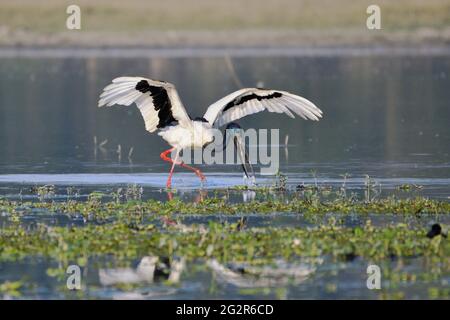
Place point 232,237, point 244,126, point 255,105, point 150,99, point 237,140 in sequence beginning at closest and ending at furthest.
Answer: point 232,237 < point 150,99 < point 255,105 < point 237,140 < point 244,126

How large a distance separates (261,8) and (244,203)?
43.0m

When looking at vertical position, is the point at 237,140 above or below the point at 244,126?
below

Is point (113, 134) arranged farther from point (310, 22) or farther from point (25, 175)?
point (310, 22)

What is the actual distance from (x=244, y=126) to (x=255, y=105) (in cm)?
969

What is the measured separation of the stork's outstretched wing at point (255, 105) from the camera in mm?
16484

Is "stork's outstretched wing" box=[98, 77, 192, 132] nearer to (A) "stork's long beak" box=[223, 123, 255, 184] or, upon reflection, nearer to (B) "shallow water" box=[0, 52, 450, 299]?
(B) "shallow water" box=[0, 52, 450, 299]

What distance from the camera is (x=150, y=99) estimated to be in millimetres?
16312

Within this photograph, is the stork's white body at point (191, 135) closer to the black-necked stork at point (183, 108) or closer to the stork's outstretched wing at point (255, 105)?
the black-necked stork at point (183, 108)

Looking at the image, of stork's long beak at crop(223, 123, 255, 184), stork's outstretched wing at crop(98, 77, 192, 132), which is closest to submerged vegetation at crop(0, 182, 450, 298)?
stork's outstretched wing at crop(98, 77, 192, 132)

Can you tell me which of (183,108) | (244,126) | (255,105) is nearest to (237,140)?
(255,105)

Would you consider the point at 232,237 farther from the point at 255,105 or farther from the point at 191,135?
the point at 255,105

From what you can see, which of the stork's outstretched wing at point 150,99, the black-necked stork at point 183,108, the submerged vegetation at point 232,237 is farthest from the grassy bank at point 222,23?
the submerged vegetation at point 232,237

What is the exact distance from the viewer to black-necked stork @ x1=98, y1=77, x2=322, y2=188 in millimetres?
16031

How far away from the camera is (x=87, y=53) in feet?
169
